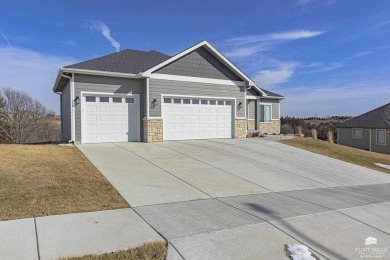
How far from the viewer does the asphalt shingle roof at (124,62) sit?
15.2 meters

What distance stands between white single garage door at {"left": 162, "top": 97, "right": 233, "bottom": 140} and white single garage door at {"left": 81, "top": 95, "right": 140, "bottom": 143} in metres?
1.65

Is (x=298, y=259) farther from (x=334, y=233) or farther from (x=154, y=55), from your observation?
(x=154, y=55)

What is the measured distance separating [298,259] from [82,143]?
1225 centimetres

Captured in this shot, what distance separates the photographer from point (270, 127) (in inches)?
997

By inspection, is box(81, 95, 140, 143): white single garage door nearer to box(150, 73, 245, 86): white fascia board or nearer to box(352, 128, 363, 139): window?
box(150, 73, 245, 86): white fascia board

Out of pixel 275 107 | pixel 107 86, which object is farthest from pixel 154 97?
pixel 275 107

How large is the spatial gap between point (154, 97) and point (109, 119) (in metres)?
2.50

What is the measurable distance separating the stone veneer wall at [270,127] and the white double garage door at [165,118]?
6.62m

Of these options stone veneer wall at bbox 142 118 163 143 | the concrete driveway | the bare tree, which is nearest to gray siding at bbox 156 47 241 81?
stone veneer wall at bbox 142 118 163 143

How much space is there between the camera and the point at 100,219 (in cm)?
542

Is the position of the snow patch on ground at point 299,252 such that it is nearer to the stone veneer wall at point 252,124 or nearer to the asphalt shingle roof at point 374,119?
the stone veneer wall at point 252,124

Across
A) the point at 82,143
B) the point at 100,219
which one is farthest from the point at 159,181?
the point at 82,143

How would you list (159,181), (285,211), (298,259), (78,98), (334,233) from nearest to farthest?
(298,259) < (334,233) < (285,211) < (159,181) < (78,98)

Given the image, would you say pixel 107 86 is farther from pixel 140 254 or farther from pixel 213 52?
pixel 140 254
